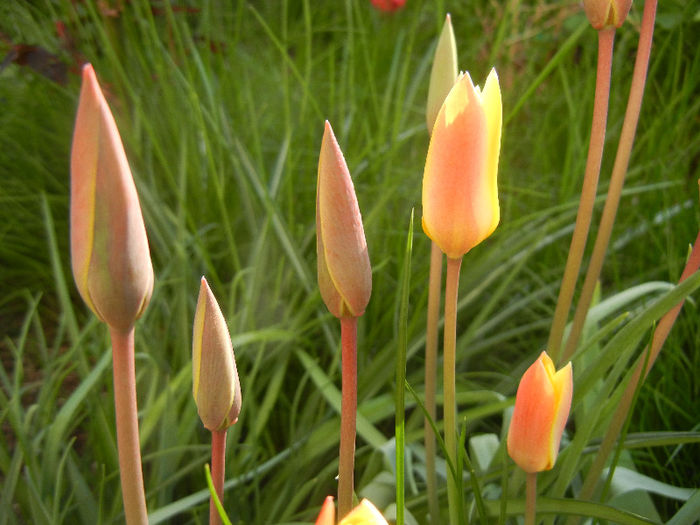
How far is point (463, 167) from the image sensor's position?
16.4 inches

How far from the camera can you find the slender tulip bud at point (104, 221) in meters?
0.34

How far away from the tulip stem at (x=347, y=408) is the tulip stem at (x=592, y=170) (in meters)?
0.26

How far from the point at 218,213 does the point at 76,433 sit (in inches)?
16.6

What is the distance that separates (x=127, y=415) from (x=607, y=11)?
1.45 feet

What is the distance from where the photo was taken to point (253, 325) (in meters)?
1.00

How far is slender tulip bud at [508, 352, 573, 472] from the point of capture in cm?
45

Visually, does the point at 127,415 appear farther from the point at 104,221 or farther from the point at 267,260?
the point at 267,260

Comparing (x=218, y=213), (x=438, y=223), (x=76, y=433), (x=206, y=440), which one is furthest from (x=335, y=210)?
(x=218, y=213)

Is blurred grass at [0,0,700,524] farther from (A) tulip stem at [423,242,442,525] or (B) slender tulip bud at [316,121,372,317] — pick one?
(B) slender tulip bud at [316,121,372,317]

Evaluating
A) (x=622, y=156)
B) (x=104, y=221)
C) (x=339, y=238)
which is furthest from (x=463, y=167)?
(x=622, y=156)

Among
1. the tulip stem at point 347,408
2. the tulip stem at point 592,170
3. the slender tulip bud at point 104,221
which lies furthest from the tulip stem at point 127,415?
the tulip stem at point 592,170

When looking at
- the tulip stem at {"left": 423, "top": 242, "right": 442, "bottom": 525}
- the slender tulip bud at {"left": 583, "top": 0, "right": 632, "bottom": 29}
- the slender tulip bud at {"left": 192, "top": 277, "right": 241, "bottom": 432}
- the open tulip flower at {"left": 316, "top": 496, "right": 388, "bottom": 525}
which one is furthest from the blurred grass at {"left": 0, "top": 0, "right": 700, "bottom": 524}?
Answer: the open tulip flower at {"left": 316, "top": 496, "right": 388, "bottom": 525}

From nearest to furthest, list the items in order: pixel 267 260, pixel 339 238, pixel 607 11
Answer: pixel 339 238
pixel 607 11
pixel 267 260

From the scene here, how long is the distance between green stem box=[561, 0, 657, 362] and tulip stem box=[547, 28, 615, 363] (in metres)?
0.02
